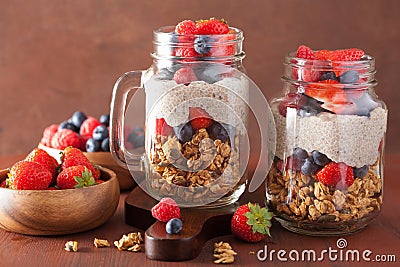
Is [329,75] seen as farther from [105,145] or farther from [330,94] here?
[105,145]

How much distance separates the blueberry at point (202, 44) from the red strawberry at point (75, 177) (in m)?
0.28

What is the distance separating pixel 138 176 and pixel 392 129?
3.85 ft

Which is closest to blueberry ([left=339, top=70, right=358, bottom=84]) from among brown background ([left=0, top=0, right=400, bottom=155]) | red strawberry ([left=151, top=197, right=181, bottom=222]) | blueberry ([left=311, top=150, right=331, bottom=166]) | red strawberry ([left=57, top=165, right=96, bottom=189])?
blueberry ([left=311, top=150, right=331, bottom=166])

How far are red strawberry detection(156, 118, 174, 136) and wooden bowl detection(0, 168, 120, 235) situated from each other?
0.13 metres

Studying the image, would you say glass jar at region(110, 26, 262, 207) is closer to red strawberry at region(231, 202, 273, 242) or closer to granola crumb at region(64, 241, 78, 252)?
red strawberry at region(231, 202, 273, 242)

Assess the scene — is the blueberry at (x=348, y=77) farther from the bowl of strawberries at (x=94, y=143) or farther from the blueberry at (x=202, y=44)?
the bowl of strawberries at (x=94, y=143)

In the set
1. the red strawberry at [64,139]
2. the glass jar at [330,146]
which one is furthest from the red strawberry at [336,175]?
the red strawberry at [64,139]

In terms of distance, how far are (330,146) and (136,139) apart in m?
0.51

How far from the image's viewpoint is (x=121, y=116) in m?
1.46

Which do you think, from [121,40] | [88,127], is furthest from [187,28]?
[121,40]

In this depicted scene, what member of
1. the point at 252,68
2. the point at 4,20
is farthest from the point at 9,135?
the point at 252,68

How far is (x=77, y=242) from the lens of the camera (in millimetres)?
1307

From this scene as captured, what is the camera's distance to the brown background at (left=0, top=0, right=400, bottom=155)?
226cm
